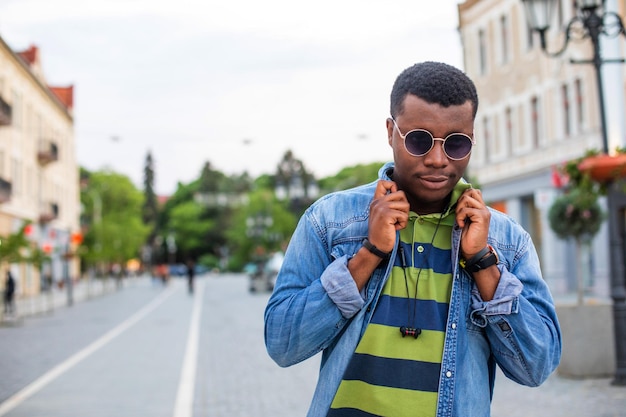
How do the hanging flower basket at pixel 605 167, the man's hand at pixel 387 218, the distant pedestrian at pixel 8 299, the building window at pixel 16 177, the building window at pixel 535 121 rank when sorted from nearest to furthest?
the man's hand at pixel 387 218, the hanging flower basket at pixel 605 167, the distant pedestrian at pixel 8 299, the building window at pixel 535 121, the building window at pixel 16 177

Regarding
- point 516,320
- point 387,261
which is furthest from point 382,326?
point 516,320

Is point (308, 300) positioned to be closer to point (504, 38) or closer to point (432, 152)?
point (432, 152)

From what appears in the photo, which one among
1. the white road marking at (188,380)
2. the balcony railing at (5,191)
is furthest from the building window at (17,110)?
the white road marking at (188,380)

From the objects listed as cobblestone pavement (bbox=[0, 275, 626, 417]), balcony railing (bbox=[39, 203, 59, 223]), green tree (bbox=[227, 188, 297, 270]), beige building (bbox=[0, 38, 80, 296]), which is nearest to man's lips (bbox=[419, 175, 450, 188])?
cobblestone pavement (bbox=[0, 275, 626, 417])

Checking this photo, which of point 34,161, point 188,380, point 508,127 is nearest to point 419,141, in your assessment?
point 188,380

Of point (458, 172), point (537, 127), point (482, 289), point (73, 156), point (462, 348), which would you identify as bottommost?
point (462, 348)

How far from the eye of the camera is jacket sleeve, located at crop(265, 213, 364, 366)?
2188 mm

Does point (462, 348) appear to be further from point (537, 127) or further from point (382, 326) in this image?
point (537, 127)

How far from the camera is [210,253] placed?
126 meters

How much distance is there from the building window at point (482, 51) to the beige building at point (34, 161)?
1768cm

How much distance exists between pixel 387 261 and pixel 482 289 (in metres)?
0.25

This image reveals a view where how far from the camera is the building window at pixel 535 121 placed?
30.2 meters

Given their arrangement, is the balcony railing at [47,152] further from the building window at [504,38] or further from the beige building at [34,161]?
the building window at [504,38]

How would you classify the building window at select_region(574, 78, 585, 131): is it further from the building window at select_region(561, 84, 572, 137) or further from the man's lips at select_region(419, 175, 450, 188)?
the man's lips at select_region(419, 175, 450, 188)
